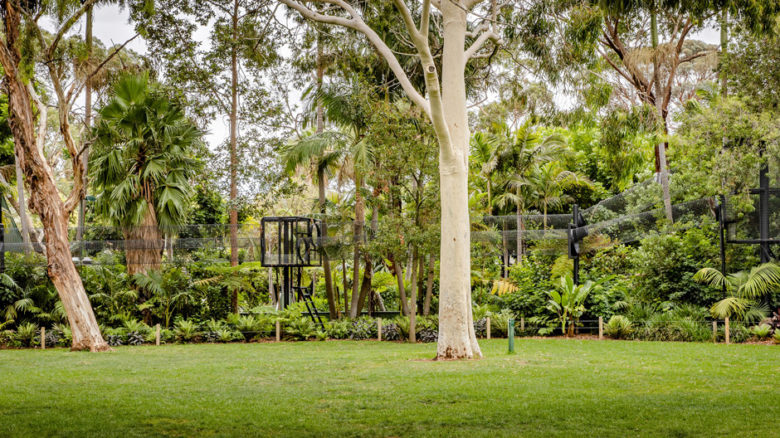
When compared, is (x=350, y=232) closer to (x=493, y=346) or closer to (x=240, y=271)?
(x=240, y=271)

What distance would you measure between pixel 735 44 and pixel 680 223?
5.28 meters

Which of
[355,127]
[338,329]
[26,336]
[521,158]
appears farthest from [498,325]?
[26,336]

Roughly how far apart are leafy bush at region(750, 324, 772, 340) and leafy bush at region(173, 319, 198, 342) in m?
14.3

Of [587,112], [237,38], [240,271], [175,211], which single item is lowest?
[240,271]

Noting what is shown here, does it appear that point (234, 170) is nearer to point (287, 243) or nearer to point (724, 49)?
point (287, 243)

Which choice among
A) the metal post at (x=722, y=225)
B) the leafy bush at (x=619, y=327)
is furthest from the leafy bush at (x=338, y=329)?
the metal post at (x=722, y=225)

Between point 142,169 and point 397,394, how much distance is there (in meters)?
13.5

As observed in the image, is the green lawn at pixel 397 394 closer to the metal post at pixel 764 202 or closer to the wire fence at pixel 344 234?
the metal post at pixel 764 202

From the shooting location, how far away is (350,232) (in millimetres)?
20875

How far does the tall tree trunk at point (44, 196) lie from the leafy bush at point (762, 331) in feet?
50.2

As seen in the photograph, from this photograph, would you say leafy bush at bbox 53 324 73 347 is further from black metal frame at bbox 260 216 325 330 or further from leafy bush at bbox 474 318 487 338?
leafy bush at bbox 474 318 487 338

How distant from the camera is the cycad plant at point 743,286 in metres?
17.7

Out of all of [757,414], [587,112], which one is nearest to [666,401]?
[757,414]

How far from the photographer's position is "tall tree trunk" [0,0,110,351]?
1583cm
